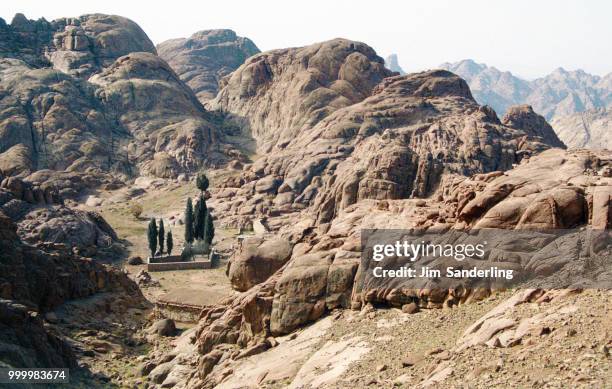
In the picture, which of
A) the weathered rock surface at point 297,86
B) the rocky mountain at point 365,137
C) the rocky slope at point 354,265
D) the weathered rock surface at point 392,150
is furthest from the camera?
the weathered rock surface at point 297,86

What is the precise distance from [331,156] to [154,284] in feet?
143

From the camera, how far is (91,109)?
135375 mm

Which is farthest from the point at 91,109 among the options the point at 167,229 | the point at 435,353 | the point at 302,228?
the point at 435,353

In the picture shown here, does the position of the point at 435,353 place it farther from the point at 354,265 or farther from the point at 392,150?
the point at 392,150

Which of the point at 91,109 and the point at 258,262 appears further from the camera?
the point at 91,109

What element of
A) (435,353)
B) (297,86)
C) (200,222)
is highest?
(297,86)

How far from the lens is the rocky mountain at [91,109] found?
395 feet

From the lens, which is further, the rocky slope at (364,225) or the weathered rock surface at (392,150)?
the weathered rock surface at (392,150)

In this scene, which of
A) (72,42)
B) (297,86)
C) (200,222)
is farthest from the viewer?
(72,42)

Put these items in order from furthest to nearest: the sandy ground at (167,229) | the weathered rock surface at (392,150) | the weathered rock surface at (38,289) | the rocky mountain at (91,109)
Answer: the rocky mountain at (91,109) → the weathered rock surface at (392,150) → the sandy ground at (167,229) → the weathered rock surface at (38,289)

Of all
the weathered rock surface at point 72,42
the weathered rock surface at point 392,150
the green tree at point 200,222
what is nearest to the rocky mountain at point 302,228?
the weathered rock surface at point 392,150

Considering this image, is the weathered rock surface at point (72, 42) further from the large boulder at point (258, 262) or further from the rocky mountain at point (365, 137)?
the large boulder at point (258, 262)

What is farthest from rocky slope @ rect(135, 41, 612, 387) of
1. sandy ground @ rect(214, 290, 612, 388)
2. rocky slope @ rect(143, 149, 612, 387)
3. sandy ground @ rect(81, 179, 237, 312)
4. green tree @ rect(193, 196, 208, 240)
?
green tree @ rect(193, 196, 208, 240)

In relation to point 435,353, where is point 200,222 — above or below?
below
